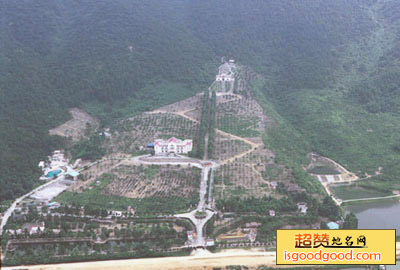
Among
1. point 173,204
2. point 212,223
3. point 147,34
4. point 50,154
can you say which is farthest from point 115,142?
point 147,34

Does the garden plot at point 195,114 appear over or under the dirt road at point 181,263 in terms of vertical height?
over

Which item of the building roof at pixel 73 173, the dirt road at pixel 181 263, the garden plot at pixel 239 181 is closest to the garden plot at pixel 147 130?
the building roof at pixel 73 173

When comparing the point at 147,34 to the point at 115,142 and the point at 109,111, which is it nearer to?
the point at 109,111

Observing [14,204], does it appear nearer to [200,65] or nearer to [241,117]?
[241,117]

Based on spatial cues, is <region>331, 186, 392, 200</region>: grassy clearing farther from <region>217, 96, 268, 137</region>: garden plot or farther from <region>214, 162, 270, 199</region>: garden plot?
<region>217, 96, 268, 137</region>: garden plot

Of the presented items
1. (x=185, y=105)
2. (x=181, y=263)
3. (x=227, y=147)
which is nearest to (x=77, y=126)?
(x=185, y=105)

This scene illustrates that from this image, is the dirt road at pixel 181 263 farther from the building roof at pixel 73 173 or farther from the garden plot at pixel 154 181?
the building roof at pixel 73 173
